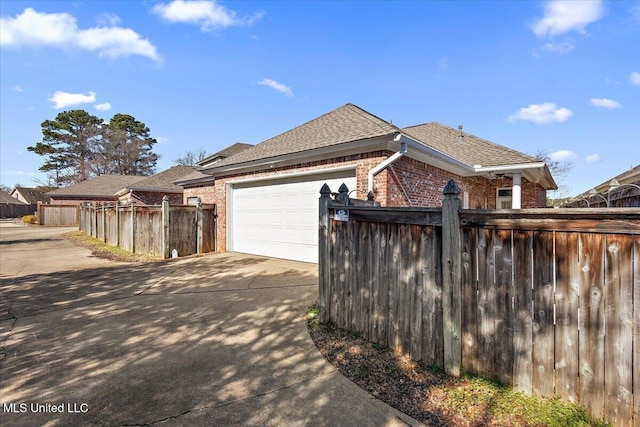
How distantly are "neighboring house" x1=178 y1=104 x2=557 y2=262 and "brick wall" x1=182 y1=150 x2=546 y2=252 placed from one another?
23 mm

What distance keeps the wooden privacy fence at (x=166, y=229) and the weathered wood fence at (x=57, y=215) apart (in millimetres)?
21649

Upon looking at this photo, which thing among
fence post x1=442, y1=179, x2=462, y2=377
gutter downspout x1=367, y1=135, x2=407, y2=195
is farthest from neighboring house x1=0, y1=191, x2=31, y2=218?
fence post x1=442, y1=179, x2=462, y2=377

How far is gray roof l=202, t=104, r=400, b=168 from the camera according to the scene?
23.4 feet

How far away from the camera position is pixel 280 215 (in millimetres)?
9070

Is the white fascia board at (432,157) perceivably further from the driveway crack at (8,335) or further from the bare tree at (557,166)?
the bare tree at (557,166)

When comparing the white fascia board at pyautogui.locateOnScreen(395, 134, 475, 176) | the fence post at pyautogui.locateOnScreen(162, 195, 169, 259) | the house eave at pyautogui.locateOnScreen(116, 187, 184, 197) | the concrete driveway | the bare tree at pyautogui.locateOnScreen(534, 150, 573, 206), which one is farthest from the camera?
the bare tree at pyautogui.locateOnScreen(534, 150, 573, 206)

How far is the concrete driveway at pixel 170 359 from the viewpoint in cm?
240

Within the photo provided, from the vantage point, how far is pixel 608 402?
2078 mm

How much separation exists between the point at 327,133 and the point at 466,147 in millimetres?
6506

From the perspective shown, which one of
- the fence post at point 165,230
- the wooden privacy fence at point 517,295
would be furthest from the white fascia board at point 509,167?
the fence post at point 165,230

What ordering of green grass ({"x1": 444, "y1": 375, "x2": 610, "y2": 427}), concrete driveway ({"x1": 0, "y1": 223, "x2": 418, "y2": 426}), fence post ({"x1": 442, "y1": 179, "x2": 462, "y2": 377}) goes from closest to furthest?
green grass ({"x1": 444, "y1": 375, "x2": 610, "y2": 427}) → concrete driveway ({"x1": 0, "y1": 223, "x2": 418, "y2": 426}) → fence post ({"x1": 442, "y1": 179, "x2": 462, "y2": 377})

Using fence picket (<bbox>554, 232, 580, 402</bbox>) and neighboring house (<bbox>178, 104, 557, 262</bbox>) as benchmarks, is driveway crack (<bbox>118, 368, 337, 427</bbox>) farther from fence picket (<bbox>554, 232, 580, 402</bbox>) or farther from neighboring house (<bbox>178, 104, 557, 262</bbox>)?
neighboring house (<bbox>178, 104, 557, 262</bbox>)

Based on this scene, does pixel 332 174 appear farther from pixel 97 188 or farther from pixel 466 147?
pixel 97 188

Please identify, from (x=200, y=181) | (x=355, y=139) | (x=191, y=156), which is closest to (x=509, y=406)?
(x=355, y=139)
